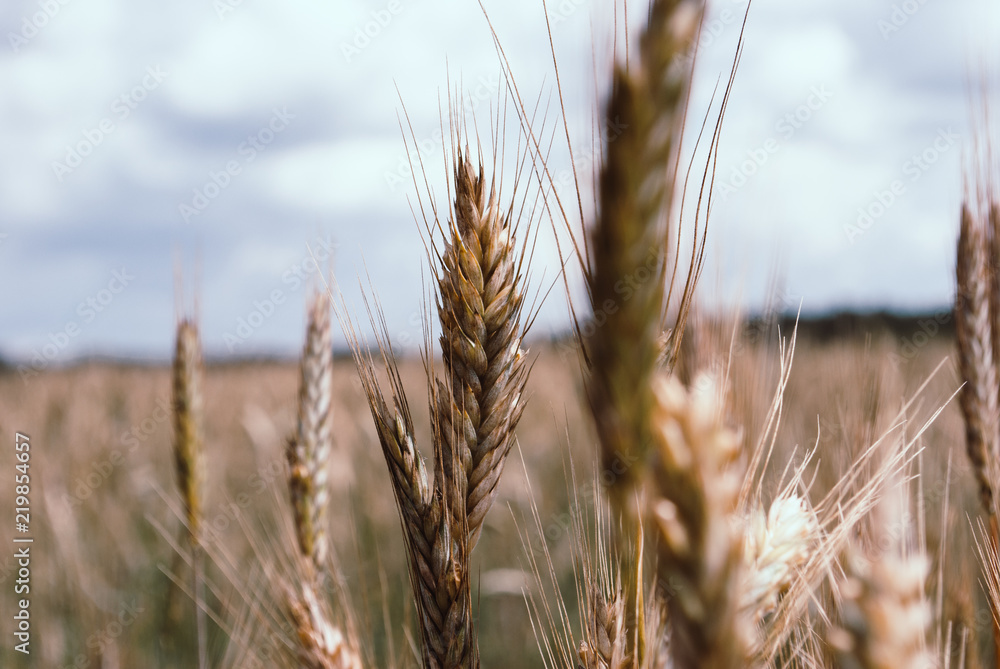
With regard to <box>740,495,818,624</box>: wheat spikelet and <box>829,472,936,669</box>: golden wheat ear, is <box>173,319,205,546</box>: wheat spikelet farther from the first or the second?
<box>829,472,936,669</box>: golden wheat ear

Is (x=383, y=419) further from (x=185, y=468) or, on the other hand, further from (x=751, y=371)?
(x=185, y=468)

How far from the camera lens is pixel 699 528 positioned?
21.0 inches

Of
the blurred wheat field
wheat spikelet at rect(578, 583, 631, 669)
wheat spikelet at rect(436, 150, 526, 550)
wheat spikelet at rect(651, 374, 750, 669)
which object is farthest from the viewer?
the blurred wheat field

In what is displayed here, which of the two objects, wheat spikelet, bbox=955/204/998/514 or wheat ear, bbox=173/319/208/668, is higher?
wheat spikelet, bbox=955/204/998/514

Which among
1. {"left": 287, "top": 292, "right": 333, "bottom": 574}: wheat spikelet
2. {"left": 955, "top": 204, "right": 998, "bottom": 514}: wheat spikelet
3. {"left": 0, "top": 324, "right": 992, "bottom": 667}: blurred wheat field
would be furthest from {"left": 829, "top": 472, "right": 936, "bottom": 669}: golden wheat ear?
{"left": 955, "top": 204, "right": 998, "bottom": 514}: wheat spikelet

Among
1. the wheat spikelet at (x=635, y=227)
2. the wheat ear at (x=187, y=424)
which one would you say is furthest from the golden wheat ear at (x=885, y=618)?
the wheat ear at (x=187, y=424)

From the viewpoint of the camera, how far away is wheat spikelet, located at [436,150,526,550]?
1.17m

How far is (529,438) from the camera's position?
670 centimetres

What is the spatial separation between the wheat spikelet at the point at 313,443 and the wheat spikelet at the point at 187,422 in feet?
2.66

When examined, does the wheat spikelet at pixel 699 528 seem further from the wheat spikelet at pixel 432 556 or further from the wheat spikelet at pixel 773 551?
the wheat spikelet at pixel 432 556

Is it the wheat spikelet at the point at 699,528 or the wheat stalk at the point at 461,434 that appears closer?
the wheat spikelet at the point at 699,528

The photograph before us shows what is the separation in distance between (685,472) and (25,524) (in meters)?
4.93

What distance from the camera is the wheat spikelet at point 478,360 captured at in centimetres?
117

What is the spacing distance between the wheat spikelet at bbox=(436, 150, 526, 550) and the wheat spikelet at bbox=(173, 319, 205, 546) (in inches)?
74.9
